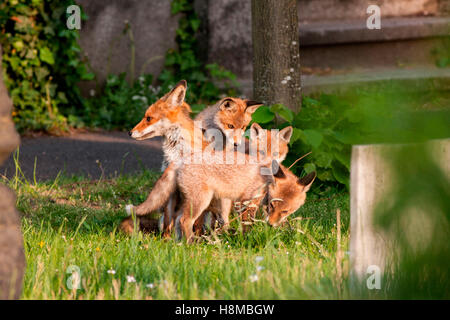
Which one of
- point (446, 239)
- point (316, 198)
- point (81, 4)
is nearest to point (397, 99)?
point (446, 239)

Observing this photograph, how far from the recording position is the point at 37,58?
30.5ft

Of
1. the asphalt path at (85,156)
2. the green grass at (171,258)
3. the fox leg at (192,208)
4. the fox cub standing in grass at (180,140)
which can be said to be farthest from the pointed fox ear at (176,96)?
the asphalt path at (85,156)

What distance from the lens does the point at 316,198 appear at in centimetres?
627

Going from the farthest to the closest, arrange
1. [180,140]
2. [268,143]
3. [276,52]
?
[276,52] → [268,143] → [180,140]

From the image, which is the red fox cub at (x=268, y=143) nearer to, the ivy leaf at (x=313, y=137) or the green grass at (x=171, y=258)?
the ivy leaf at (x=313, y=137)

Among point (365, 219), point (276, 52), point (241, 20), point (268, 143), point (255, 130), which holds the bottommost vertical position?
point (365, 219)

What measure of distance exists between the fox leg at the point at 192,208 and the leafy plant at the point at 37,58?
494 cm

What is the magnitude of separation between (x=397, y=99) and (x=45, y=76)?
27.4ft

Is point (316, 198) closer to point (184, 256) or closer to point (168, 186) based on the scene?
point (168, 186)

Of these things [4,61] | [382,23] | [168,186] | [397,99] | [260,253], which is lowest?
[260,253]

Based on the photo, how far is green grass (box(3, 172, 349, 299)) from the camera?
3.22 meters

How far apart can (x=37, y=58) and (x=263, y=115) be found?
452cm

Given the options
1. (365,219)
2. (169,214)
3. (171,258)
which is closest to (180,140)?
(169,214)

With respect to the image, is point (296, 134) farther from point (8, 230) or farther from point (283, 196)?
point (8, 230)
